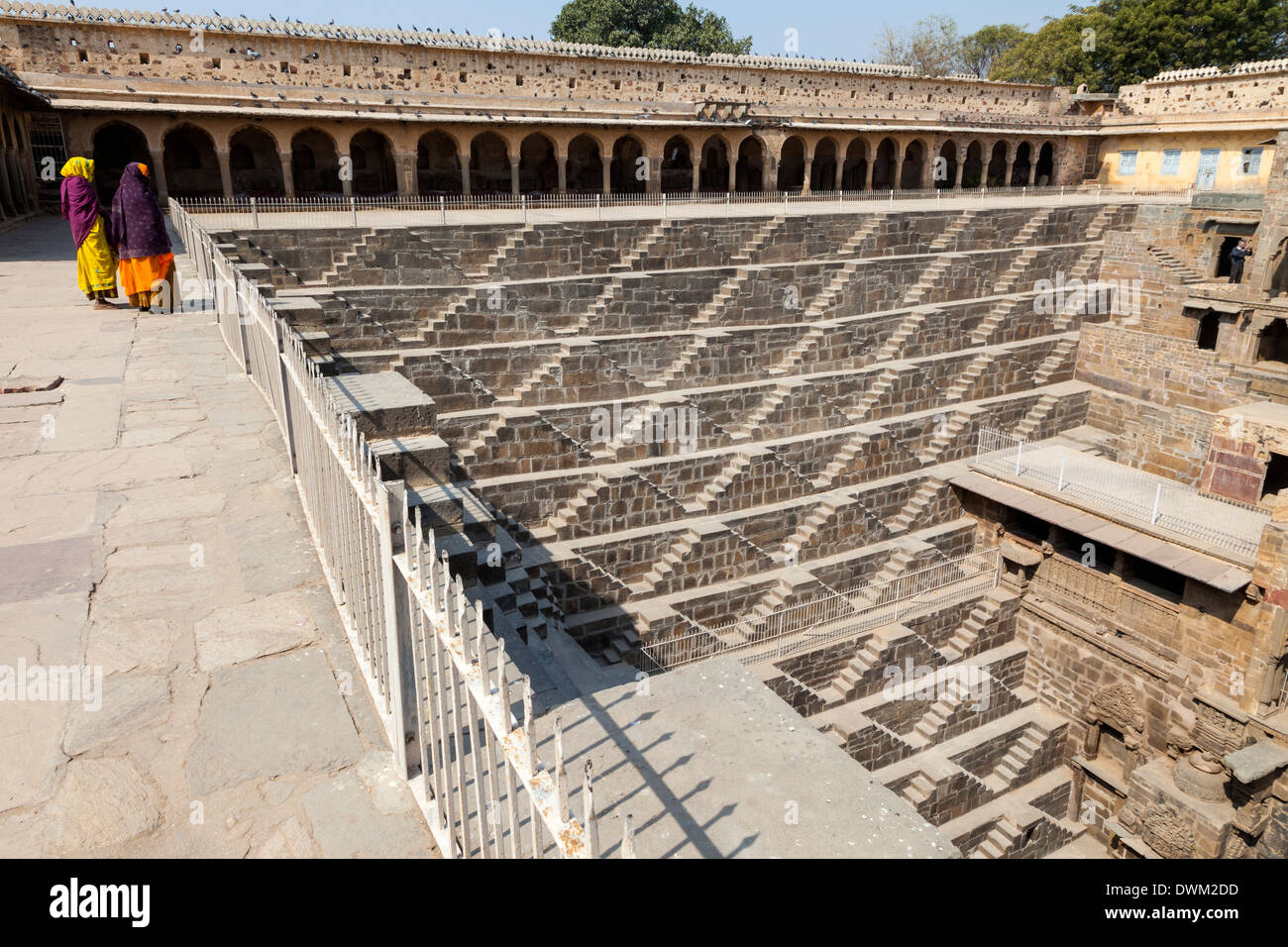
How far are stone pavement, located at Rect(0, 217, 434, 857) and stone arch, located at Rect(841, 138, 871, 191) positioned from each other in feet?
103

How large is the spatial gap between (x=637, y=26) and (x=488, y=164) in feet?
69.7

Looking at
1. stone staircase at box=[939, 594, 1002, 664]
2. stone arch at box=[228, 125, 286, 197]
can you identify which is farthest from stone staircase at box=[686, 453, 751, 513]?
stone arch at box=[228, 125, 286, 197]

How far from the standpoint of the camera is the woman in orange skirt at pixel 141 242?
9.33 m

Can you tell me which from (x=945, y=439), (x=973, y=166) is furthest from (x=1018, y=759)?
(x=973, y=166)

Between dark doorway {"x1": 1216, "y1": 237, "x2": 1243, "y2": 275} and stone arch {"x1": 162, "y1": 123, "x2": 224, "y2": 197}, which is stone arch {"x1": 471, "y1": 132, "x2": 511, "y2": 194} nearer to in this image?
stone arch {"x1": 162, "y1": 123, "x2": 224, "y2": 197}

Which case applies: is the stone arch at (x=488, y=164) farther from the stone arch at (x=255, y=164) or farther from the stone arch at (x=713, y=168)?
the stone arch at (x=713, y=168)

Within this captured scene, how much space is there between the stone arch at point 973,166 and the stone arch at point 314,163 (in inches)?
921

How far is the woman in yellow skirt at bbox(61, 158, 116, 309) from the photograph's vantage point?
9430 mm

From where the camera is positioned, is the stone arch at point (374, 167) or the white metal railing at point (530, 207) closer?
the white metal railing at point (530, 207)

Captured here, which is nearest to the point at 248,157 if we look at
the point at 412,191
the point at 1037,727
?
the point at 412,191

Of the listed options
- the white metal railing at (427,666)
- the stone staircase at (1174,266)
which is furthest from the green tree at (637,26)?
the white metal railing at (427,666)

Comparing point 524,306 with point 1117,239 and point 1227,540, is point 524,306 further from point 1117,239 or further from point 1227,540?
point 1117,239

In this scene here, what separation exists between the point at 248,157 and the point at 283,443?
73.6 feet

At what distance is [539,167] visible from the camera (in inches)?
1125
